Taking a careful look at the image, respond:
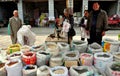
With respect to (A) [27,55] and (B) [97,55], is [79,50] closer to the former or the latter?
(B) [97,55]

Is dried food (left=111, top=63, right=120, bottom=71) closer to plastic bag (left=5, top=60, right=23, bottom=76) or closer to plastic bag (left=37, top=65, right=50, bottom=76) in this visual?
plastic bag (left=37, top=65, right=50, bottom=76)

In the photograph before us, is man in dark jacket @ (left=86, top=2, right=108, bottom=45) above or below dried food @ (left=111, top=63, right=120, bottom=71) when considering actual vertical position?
above

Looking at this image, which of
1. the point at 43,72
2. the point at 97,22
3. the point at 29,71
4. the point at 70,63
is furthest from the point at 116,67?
the point at 97,22

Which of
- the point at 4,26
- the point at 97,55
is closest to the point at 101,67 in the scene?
the point at 97,55

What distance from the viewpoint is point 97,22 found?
485 cm

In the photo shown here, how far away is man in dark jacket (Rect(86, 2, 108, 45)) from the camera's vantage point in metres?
4.79

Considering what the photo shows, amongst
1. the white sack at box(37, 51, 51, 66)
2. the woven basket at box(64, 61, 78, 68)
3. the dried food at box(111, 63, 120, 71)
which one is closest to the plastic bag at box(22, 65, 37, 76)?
the white sack at box(37, 51, 51, 66)

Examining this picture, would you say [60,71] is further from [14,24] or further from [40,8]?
[40,8]

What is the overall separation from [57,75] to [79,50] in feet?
3.59

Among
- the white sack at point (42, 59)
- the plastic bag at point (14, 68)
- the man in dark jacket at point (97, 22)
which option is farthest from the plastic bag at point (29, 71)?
the man in dark jacket at point (97, 22)

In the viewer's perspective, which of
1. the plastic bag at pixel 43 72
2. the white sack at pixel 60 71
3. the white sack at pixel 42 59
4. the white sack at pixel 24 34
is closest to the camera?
the white sack at pixel 60 71

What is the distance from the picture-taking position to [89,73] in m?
2.72

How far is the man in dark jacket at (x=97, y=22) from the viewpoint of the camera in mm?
4785

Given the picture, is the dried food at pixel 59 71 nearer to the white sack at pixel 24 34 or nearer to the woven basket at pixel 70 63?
the woven basket at pixel 70 63
